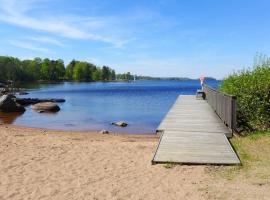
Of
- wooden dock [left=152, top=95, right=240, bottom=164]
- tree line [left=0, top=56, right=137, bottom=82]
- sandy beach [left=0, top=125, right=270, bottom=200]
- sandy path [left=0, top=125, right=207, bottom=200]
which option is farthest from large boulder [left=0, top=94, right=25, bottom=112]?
tree line [left=0, top=56, right=137, bottom=82]

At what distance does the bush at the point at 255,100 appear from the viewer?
14242mm

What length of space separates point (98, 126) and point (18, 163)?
14786 millimetres

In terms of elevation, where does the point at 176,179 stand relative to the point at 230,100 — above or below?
below

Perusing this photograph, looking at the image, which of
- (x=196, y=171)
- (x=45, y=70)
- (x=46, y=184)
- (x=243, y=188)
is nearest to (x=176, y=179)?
(x=196, y=171)

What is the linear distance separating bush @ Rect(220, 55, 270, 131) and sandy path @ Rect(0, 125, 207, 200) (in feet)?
15.8

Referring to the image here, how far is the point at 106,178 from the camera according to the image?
8.27 m

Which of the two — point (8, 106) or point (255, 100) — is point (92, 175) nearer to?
point (255, 100)

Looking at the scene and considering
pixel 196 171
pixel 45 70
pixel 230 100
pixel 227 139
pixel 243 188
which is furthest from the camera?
pixel 45 70

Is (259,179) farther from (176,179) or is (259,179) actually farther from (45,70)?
(45,70)

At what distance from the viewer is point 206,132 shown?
1324 centimetres

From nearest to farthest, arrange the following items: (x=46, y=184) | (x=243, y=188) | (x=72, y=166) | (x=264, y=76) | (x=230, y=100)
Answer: (x=243, y=188) → (x=46, y=184) → (x=72, y=166) → (x=230, y=100) → (x=264, y=76)

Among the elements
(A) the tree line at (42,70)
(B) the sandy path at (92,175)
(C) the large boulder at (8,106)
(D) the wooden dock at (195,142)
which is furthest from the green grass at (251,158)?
(A) the tree line at (42,70)

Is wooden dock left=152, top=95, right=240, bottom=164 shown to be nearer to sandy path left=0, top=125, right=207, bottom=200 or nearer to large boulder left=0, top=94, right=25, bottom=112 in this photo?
sandy path left=0, top=125, right=207, bottom=200

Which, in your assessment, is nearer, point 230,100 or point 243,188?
point 243,188
